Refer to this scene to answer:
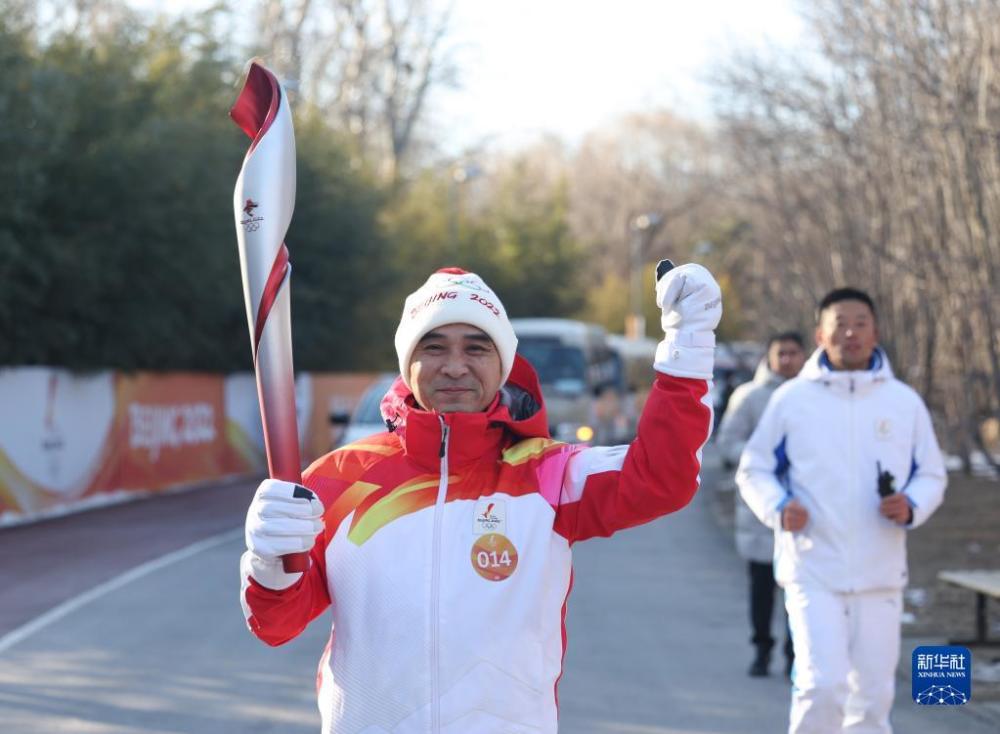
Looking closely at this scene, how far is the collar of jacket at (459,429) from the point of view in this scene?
3299 mm

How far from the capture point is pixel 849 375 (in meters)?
6.11

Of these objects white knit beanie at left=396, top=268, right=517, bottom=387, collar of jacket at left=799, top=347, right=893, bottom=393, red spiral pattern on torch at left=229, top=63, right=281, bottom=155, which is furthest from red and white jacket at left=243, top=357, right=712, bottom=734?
collar of jacket at left=799, top=347, right=893, bottom=393

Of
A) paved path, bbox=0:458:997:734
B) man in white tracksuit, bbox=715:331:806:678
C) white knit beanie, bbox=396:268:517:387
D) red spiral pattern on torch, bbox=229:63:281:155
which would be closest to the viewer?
red spiral pattern on torch, bbox=229:63:281:155

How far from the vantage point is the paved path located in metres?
7.64

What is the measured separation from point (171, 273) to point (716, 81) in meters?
8.96

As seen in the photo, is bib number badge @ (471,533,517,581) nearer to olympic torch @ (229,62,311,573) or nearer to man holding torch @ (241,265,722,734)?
man holding torch @ (241,265,722,734)

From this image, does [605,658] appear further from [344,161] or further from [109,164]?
[344,161]

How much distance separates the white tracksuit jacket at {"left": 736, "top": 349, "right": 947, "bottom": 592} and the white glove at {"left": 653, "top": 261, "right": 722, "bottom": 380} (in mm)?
2915

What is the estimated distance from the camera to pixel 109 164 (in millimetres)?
20906

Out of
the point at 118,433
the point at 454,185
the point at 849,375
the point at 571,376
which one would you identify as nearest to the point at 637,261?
the point at 454,185

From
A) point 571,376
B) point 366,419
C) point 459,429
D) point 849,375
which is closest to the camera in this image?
point 459,429

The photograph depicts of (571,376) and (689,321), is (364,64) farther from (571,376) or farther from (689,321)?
(689,321)

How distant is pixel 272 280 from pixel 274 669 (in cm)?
624

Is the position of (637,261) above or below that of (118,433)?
above
